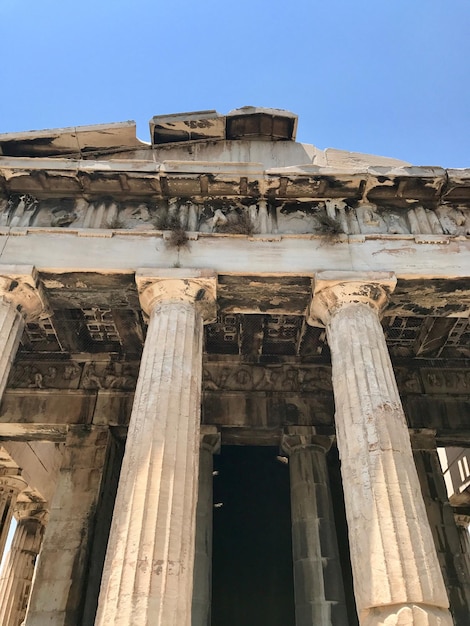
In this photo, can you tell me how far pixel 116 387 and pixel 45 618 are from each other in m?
5.93

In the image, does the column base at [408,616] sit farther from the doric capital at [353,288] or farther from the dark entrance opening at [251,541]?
the dark entrance opening at [251,541]

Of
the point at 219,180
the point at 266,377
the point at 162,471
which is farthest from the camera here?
the point at 266,377

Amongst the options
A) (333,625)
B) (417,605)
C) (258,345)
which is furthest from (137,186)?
(333,625)

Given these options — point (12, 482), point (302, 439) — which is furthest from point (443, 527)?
point (12, 482)

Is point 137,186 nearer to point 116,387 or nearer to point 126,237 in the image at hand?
point 126,237

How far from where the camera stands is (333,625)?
38.0ft

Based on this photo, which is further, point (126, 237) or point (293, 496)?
point (293, 496)

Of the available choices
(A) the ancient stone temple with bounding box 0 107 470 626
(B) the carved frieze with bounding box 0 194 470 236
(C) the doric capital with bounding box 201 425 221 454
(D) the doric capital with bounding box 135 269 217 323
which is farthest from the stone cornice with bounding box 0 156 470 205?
(C) the doric capital with bounding box 201 425 221 454

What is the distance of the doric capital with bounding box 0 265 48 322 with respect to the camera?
1095 cm

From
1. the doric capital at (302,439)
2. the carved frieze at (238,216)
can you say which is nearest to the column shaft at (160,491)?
the carved frieze at (238,216)

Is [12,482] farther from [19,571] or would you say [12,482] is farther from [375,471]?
[375,471]

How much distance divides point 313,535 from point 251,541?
355cm

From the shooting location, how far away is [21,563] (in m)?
19.2

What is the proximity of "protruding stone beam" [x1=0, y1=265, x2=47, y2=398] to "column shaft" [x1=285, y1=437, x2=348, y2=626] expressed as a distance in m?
7.53
